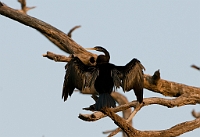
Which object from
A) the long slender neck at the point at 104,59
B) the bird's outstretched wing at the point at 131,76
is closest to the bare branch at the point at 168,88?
the long slender neck at the point at 104,59

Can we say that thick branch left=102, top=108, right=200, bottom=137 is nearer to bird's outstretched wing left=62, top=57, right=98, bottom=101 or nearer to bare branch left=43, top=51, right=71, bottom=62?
bird's outstretched wing left=62, top=57, right=98, bottom=101

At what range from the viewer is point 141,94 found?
586 cm

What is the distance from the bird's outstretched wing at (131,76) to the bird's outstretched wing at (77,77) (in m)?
0.26

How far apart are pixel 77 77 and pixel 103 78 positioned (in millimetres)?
272

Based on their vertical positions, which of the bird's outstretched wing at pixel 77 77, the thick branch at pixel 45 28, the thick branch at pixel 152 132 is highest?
the thick branch at pixel 45 28

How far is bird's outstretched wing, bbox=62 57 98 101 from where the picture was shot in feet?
18.8

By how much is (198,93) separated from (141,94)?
185cm

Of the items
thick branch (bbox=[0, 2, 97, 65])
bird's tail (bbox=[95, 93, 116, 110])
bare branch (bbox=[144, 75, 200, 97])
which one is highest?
thick branch (bbox=[0, 2, 97, 65])

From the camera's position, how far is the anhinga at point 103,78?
5727 mm

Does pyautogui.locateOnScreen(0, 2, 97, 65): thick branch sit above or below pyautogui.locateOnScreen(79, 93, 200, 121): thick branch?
above

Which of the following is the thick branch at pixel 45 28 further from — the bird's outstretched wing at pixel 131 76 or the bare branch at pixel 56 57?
the bird's outstretched wing at pixel 131 76

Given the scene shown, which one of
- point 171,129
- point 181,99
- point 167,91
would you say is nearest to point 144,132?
point 171,129

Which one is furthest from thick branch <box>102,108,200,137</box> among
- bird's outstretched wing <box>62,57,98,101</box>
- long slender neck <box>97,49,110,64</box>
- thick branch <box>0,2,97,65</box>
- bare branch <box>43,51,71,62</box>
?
thick branch <box>0,2,97,65</box>

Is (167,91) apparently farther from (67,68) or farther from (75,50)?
(67,68)
